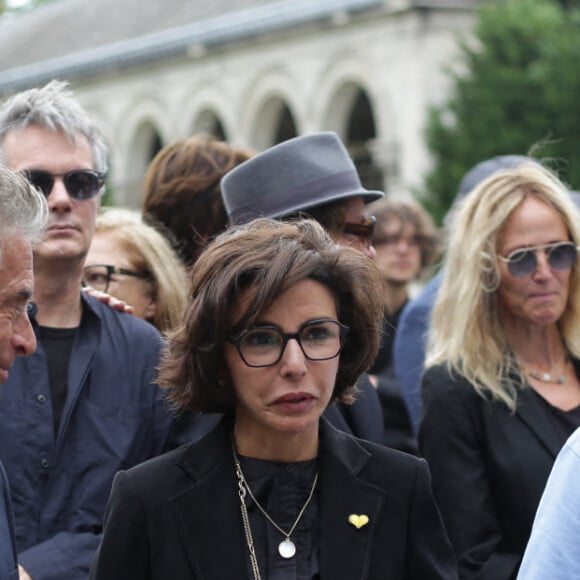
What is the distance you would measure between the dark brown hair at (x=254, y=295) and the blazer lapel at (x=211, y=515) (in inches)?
6.2

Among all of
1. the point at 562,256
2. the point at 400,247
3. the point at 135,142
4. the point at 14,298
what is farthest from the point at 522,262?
the point at 135,142

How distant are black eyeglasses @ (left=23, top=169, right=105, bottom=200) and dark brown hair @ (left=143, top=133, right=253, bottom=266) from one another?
66cm

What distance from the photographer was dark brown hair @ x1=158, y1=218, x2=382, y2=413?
10.0 ft

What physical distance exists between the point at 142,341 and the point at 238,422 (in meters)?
0.89

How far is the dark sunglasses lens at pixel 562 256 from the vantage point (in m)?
4.35

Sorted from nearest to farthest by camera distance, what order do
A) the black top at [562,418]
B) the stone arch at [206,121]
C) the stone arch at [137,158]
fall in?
the black top at [562,418] → the stone arch at [206,121] → the stone arch at [137,158]

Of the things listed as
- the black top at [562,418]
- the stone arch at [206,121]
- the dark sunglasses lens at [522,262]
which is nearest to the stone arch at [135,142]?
the stone arch at [206,121]

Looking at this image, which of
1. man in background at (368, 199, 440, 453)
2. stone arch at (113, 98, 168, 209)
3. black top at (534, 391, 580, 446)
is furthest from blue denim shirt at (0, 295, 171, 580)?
stone arch at (113, 98, 168, 209)

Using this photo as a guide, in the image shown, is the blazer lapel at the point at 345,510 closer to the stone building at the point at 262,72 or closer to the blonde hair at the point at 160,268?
the blonde hair at the point at 160,268

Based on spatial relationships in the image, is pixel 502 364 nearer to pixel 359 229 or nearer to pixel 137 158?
pixel 359 229

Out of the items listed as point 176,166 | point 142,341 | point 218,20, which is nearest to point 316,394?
point 142,341

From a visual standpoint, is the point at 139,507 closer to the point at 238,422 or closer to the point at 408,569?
the point at 238,422

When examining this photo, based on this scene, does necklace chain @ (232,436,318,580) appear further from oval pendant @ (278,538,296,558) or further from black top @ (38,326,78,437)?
black top @ (38,326,78,437)

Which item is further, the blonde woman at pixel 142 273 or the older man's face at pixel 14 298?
the blonde woman at pixel 142 273
